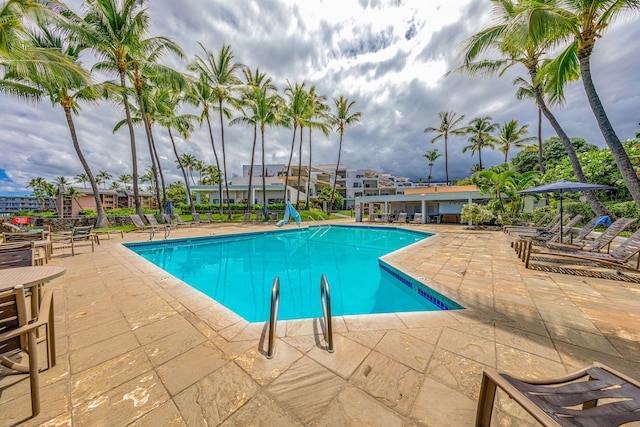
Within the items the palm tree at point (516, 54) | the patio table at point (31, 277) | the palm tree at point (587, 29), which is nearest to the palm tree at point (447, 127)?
the palm tree at point (516, 54)

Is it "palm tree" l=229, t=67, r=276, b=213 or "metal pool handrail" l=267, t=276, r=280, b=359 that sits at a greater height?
"palm tree" l=229, t=67, r=276, b=213

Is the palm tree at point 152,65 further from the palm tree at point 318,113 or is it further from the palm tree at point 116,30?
the palm tree at point 318,113

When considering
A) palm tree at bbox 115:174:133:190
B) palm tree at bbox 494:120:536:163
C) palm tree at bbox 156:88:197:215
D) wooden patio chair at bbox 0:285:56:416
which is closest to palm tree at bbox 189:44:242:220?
palm tree at bbox 156:88:197:215

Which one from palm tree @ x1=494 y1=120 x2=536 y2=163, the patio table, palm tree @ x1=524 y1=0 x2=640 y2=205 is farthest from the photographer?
palm tree @ x1=494 y1=120 x2=536 y2=163

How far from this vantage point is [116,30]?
11641 millimetres

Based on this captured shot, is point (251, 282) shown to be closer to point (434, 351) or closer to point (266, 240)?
point (434, 351)

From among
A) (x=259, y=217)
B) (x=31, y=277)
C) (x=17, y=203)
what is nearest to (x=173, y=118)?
(x=259, y=217)

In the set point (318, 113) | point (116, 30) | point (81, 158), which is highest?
point (116, 30)

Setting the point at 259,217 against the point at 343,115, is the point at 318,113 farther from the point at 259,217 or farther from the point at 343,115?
the point at 259,217

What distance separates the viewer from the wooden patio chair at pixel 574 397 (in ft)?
3.25

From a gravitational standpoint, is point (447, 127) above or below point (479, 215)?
above

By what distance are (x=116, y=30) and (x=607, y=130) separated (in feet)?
67.3

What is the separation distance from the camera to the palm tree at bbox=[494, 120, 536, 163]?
75.8 ft

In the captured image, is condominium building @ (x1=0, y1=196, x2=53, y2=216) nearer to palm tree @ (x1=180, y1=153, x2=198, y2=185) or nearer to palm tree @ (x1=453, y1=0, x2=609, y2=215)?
palm tree @ (x1=180, y1=153, x2=198, y2=185)
